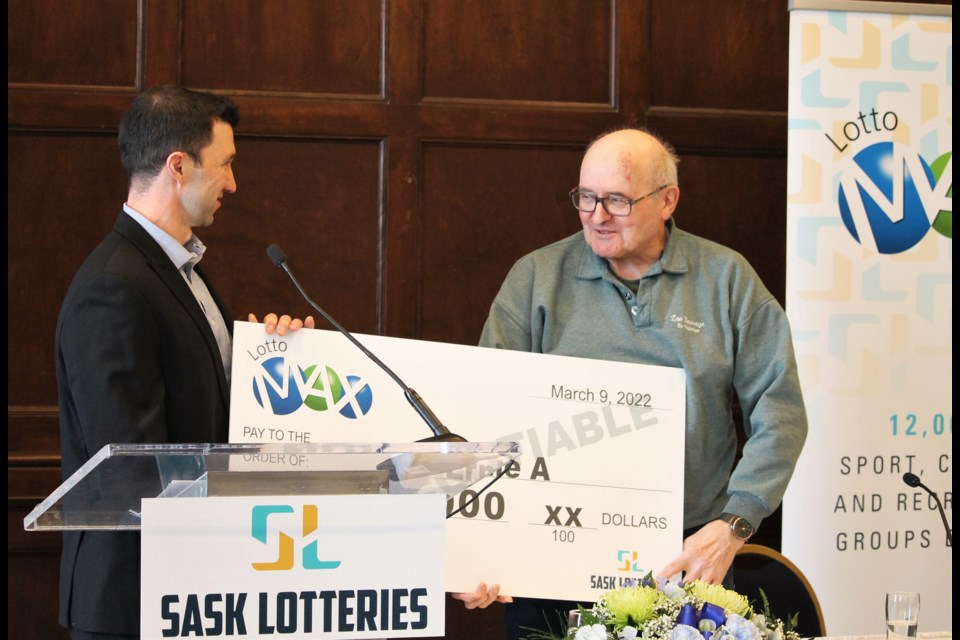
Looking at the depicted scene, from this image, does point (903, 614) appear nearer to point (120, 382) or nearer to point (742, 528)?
point (742, 528)

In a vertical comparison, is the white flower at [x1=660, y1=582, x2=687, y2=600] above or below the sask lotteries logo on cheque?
below

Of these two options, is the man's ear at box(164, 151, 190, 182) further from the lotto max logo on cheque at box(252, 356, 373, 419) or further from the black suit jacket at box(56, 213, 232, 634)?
the lotto max logo on cheque at box(252, 356, 373, 419)

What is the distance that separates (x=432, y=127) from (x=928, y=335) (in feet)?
5.83

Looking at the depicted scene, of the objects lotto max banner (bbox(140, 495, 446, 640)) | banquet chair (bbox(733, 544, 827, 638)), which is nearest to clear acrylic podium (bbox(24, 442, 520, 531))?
lotto max banner (bbox(140, 495, 446, 640))

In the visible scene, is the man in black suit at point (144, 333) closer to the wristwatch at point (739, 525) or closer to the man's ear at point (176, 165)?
the man's ear at point (176, 165)

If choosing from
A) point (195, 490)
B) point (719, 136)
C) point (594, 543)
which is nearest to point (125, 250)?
point (195, 490)

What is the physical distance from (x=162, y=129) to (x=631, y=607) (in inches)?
59.5

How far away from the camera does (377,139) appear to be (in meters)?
3.85

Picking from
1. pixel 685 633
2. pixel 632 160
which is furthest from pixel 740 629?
pixel 632 160

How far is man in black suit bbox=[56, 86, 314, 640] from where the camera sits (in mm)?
2199

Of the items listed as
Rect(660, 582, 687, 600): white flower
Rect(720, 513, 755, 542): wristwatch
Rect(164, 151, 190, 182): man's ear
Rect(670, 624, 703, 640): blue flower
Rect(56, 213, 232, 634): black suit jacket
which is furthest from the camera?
Rect(720, 513, 755, 542): wristwatch

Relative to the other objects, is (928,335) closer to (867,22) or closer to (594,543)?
(867,22)

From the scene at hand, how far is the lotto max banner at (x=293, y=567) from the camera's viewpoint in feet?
5.36

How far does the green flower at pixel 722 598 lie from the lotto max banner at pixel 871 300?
190cm
